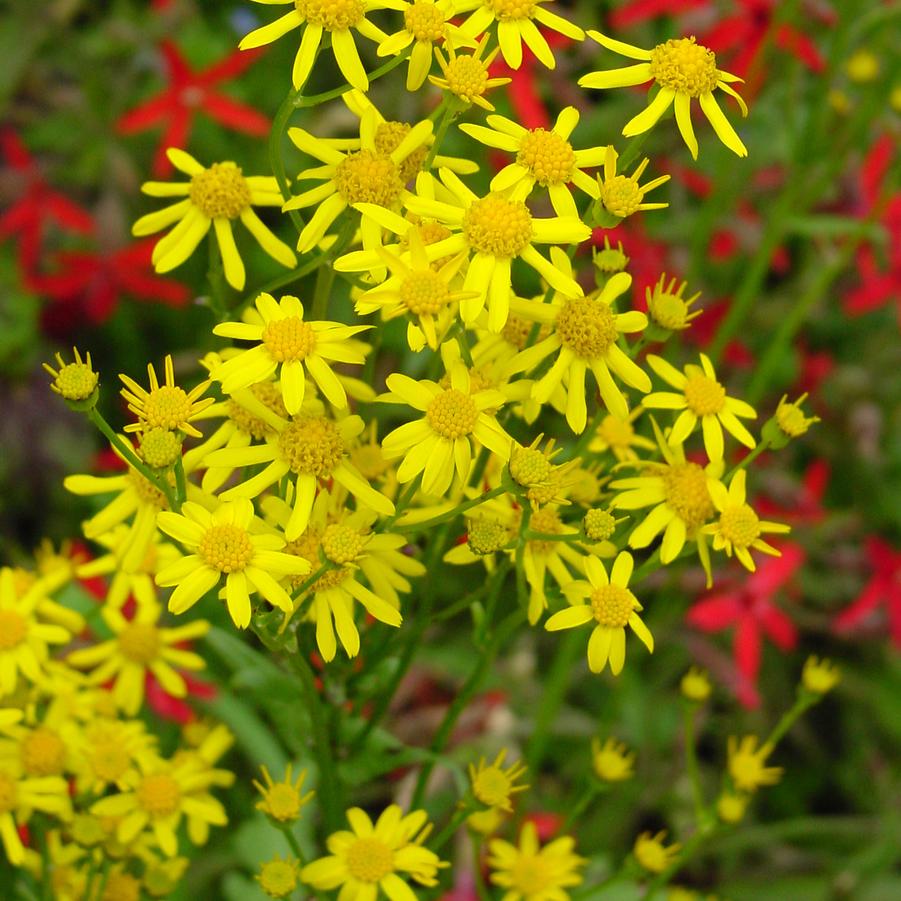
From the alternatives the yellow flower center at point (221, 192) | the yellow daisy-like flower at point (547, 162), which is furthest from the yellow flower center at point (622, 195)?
the yellow flower center at point (221, 192)

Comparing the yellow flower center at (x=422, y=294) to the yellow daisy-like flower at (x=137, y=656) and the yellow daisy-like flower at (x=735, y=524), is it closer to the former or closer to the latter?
the yellow daisy-like flower at (x=735, y=524)

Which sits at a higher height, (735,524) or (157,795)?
(735,524)

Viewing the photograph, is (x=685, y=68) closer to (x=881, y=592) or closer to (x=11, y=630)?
(x=11, y=630)

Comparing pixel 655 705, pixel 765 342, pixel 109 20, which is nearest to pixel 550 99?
pixel 765 342

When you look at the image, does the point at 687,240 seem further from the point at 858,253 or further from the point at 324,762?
the point at 324,762

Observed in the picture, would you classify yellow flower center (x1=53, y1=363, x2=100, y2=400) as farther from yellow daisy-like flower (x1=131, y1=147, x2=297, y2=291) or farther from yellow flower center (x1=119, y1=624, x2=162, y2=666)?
yellow flower center (x1=119, y1=624, x2=162, y2=666)

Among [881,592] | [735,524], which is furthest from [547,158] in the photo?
[881,592]

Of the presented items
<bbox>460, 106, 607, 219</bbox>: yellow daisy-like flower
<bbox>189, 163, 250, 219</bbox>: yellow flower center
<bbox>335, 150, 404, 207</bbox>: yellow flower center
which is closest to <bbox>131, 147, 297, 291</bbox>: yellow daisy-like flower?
<bbox>189, 163, 250, 219</bbox>: yellow flower center
